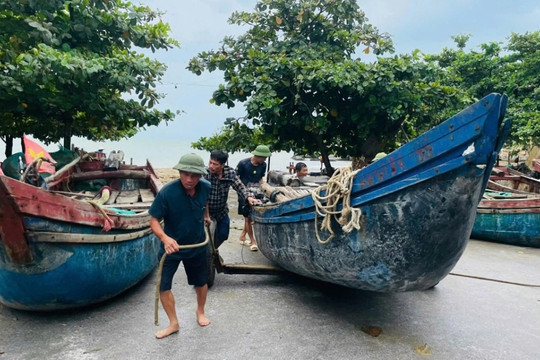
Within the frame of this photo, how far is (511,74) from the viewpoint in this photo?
12312 millimetres

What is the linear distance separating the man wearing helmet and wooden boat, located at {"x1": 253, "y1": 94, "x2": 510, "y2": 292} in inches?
39.4

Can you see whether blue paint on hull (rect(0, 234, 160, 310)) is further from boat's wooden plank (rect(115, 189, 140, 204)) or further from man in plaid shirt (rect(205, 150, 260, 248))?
boat's wooden plank (rect(115, 189, 140, 204))

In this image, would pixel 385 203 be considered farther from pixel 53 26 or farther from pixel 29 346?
pixel 53 26

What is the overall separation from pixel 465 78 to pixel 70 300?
13793mm

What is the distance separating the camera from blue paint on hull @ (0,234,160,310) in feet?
10.1

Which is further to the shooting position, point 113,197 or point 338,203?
point 113,197

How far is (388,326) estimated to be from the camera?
338 centimetres

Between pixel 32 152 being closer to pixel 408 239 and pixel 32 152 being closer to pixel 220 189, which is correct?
pixel 220 189

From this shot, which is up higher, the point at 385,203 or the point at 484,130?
the point at 484,130

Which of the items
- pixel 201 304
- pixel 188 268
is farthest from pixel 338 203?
pixel 201 304

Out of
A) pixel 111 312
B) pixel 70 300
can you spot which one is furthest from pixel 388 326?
pixel 70 300

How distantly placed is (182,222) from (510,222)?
6.59m

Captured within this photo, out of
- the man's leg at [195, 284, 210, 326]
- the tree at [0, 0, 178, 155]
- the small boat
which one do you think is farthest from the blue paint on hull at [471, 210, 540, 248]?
the tree at [0, 0, 178, 155]

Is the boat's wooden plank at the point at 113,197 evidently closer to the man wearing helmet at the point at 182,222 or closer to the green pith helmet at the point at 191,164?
the man wearing helmet at the point at 182,222
